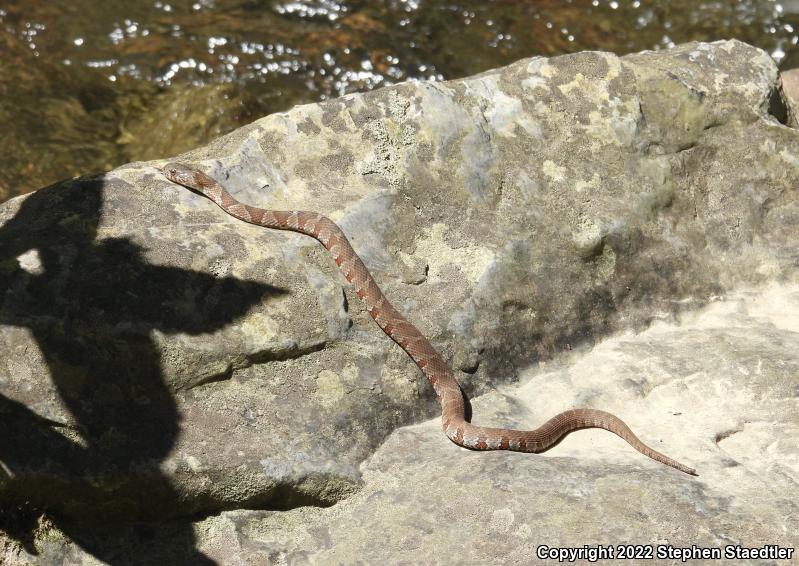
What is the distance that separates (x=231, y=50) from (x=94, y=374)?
8.14 meters

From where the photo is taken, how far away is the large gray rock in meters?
4.38

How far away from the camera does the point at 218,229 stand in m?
5.38

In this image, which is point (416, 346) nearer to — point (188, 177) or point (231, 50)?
point (188, 177)

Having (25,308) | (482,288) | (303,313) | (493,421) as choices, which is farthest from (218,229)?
(493,421)

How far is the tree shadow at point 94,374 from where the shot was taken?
4273 mm

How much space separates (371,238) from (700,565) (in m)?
2.94

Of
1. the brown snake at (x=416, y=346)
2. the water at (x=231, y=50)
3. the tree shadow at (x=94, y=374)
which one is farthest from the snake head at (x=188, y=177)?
the water at (x=231, y=50)

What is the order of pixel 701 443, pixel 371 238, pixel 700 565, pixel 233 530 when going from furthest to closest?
pixel 371 238 → pixel 701 443 → pixel 233 530 → pixel 700 565

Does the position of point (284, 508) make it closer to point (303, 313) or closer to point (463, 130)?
point (303, 313)

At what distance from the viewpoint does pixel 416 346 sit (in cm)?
527

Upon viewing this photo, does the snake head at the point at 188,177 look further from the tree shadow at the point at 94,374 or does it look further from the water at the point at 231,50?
the water at the point at 231,50

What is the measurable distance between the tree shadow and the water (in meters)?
5.47

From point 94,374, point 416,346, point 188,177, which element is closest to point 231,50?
point 188,177

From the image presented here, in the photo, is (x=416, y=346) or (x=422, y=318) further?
(x=422, y=318)
